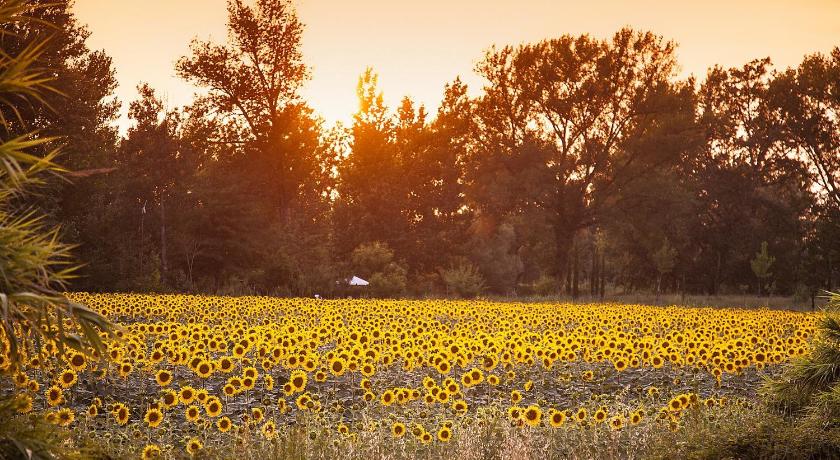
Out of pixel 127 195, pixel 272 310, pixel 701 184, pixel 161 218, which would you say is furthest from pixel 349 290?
pixel 701 184

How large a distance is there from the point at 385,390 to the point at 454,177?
45.4m

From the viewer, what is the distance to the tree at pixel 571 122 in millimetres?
41562

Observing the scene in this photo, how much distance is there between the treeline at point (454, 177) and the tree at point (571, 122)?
10cm

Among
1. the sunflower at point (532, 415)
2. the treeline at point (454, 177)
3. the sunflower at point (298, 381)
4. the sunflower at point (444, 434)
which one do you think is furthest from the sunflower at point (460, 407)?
the treeline at point (454, 177)

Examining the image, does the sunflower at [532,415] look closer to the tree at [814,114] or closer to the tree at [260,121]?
the tree at [260,121]

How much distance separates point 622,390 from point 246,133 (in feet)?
125

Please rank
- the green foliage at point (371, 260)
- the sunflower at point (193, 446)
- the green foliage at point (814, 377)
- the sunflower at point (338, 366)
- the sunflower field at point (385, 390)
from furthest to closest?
the green foliage at point (371, 260) → the sunflower at point (338, 366) → the sunflower field at point (385, 390) → the green foliage at point (814, 377) → the sunflower at point (193, 446)

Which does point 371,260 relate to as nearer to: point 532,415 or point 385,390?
point 385,390

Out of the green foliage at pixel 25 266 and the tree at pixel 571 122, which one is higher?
the tree at pixel 571 122

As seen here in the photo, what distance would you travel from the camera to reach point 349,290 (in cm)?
3309

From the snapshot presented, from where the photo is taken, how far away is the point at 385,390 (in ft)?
30.5

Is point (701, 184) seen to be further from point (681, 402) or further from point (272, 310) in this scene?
point (681, 402)

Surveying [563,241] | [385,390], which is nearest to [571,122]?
[563,241]

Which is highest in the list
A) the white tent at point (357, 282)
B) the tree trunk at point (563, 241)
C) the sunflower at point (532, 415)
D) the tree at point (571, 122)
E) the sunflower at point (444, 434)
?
the tree at point (571, 122)
